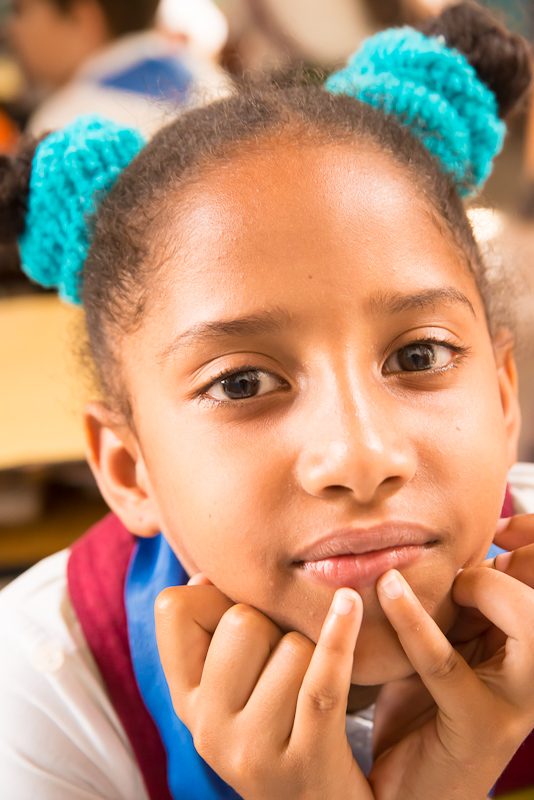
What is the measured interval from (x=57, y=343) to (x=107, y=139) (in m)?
0.93

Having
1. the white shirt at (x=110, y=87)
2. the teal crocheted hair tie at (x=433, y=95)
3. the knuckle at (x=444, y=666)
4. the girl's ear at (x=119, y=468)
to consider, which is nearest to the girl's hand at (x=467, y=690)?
the knuckle at (x=444, y=666)

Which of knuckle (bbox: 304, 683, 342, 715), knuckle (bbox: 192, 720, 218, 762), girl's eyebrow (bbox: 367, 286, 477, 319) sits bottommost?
knuckle (bbox: 192, 720, 218, 762)

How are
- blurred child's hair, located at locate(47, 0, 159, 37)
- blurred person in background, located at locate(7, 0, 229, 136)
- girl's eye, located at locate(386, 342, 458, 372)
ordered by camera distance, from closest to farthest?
girl's eye, located at locate(386, 342, 458, 372), blurred person in background, located at locate(7, 0, 229, 136), blurred child's hair, located at locate(47, 0, 159, 37)

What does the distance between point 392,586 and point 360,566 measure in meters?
0.03

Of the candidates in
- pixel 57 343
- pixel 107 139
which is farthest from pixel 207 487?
pixel 57 343

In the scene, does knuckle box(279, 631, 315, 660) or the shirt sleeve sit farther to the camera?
the shirt sleeve

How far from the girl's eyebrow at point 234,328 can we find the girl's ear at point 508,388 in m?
0.30

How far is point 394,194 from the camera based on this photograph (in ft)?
2.10

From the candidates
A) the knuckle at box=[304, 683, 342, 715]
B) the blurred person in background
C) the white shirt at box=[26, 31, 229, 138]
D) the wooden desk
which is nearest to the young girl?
the knuckle at box=[304, 683, 342, 715]

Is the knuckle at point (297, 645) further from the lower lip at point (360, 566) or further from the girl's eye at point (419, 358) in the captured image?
the girl's eye at point (419, 358)

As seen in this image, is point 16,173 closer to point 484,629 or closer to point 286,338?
point 286,338

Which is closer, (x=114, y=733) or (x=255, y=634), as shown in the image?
(x=255, y=634)

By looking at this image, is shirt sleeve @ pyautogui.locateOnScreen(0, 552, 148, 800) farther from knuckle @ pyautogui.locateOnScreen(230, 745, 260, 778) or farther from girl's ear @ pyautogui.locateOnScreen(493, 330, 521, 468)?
girl's ear @ pyautogui.locateOnScreen(493, 330, 521, 468)

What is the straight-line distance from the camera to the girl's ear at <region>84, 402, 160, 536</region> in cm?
76
